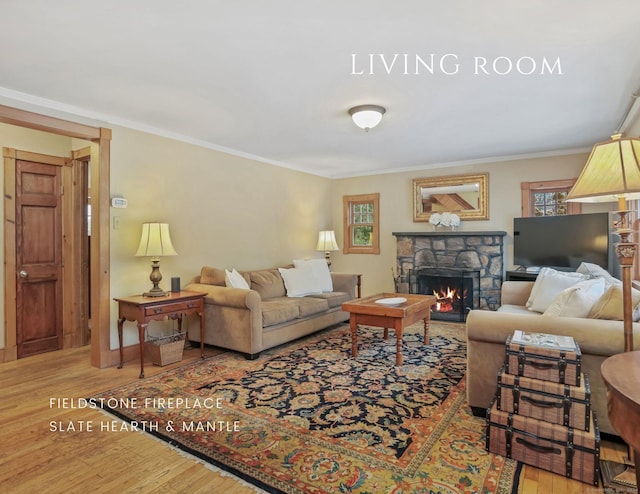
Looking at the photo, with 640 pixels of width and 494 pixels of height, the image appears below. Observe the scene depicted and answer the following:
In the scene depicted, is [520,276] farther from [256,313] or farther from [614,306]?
[256,313]

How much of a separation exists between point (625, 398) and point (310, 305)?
11.7 feet

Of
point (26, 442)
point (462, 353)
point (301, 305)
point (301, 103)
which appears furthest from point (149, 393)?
point (462, 353)

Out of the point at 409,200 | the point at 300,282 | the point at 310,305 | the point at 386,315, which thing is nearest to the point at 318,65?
the point at 386,315

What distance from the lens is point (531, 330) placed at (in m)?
2.33

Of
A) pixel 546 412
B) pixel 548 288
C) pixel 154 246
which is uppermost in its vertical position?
pixel 154 246

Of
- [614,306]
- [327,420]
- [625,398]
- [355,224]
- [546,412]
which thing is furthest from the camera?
[355,224]

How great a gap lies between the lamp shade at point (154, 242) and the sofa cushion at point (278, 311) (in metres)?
1.13

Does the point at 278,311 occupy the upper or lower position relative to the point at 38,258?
lower

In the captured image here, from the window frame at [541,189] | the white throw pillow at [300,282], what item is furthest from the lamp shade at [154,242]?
the window frame at [541,189]

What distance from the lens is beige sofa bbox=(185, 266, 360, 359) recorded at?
3785 millimetres

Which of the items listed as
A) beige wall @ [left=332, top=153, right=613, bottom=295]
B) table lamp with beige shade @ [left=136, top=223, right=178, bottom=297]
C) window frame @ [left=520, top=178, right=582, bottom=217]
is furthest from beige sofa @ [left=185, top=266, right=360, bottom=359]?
window frame @ [left=520, top=178, right=582, bottom=217]

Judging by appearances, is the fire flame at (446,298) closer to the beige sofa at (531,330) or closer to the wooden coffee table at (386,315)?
the wooden coffee table at (386,315)

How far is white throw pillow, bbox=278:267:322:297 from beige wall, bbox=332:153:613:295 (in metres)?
1.80

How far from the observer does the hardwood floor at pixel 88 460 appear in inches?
72.4
